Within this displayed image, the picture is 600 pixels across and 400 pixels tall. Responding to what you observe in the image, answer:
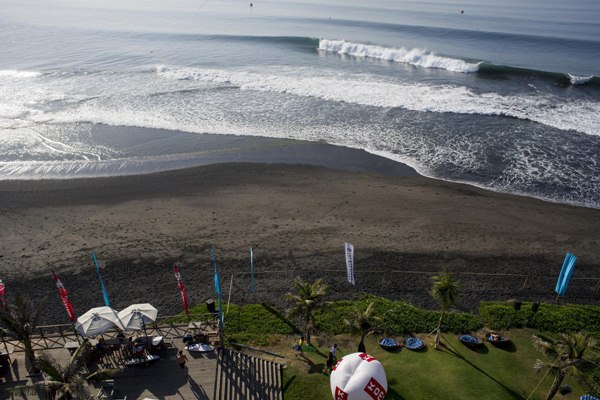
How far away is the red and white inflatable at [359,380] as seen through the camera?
43.8 ft

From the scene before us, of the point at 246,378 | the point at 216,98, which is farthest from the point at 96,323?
the point at 216,98

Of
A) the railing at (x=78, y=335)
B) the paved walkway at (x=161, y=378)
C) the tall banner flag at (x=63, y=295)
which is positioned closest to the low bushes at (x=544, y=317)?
the paved walkway at (x=161, y=378)

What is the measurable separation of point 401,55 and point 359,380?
68546mm

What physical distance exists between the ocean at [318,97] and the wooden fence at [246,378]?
23866 mm

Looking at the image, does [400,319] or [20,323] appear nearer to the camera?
[20,323]

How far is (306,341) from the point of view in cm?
1983

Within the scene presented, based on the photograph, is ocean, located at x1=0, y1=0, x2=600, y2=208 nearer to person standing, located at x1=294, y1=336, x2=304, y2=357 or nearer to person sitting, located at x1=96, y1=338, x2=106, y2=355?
person sitting, located at x1=96, y1=338, x2=106, y2=355

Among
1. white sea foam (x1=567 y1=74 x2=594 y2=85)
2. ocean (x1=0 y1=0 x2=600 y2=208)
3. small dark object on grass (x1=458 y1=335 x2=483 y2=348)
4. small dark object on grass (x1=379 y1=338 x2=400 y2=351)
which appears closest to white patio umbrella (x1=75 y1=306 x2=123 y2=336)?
small dark object on grass (x1=379 y1=338 x2=400 y2=351)

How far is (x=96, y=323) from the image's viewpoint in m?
17.6

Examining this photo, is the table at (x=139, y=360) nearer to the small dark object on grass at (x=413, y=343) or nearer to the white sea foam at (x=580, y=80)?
the small dark object on grass at (x=413, y=343)

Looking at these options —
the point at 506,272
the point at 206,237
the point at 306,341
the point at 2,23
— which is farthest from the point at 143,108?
the point at 2,23

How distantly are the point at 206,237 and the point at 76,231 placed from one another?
9466 mm

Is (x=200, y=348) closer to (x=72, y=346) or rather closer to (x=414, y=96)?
(x=72, y=346)

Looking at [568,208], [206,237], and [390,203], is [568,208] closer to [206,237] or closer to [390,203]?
[390,203]
